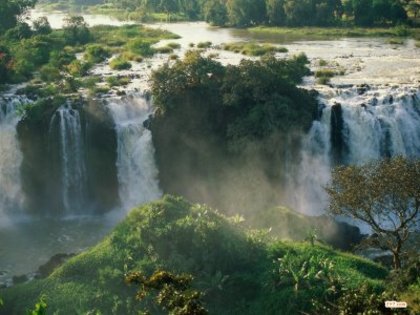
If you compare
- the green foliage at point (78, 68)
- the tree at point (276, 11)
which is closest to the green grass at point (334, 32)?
the tree at point (276, 11)

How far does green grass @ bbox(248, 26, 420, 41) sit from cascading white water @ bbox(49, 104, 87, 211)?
44.0 metres

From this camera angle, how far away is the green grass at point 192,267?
21141mm

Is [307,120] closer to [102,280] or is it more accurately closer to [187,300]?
[102,280]

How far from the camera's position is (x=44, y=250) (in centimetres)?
3033

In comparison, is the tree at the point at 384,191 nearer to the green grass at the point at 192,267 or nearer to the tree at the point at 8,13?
the green grass at the point at 192,267

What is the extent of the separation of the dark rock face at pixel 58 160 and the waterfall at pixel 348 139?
11036mm

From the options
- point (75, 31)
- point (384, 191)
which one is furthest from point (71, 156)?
point (75, 31)

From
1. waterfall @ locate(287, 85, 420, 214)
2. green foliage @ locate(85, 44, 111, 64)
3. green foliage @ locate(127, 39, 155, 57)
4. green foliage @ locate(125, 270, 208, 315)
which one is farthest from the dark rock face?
green foliage @ locate(125, 270, 208, 315)

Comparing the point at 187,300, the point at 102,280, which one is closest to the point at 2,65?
the point at 102,280

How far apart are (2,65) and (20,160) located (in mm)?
9625

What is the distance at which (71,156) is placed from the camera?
1403 inches

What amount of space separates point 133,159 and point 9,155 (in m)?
7.43

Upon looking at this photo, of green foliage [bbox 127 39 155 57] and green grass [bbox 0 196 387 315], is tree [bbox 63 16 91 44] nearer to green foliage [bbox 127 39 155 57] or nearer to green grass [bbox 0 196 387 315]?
green foliage [bbox 127 39 155 57]

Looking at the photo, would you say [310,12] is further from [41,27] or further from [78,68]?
[78,68]
